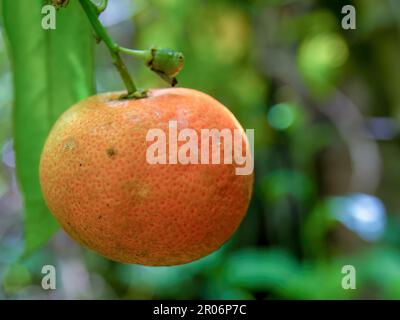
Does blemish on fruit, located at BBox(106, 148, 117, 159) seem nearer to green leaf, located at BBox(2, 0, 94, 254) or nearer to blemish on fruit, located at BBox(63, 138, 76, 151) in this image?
blemish on fruit, located at BBox(63, 138, 76, 151)

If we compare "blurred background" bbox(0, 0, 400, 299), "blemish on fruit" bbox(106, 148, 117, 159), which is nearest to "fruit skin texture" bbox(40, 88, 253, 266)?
"blemish on fruit" bbox(106, 148, 117, 159)

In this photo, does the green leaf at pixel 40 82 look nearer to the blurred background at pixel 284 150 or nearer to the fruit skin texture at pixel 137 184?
the fruit skin texture at pixel 137 184

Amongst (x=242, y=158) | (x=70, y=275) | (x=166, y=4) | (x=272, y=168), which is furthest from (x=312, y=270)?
(x=242, y=158)

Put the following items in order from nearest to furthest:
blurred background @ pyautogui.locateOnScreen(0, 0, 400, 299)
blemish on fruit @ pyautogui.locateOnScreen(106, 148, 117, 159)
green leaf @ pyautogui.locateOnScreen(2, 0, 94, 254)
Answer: blemish on fruit @ pyautogui.locateOnScreen(106, 148, 117, 159), green leaf @ pyautogui.locateOnScreen(2, 0, 94, 254), blurred background @ pyautogui.locateOnScreen(0, 0, 400, 299)

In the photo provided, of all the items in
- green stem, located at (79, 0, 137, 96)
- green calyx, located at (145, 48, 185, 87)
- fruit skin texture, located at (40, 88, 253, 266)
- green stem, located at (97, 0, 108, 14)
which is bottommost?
fruit skin texture, located at (40, 88, 253, 266)

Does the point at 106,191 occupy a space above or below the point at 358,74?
below

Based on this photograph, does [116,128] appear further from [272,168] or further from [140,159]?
[272,168]

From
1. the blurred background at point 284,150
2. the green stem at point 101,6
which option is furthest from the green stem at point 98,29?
the blurred background at point 284,150
